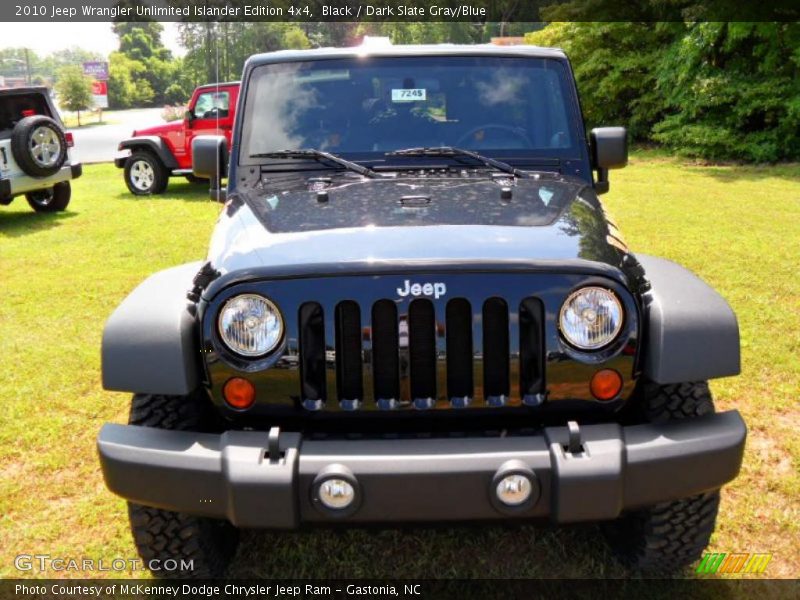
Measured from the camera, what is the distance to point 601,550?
293 centimetres

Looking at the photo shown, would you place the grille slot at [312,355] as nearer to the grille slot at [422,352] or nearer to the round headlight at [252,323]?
the round headlight at [252,323]

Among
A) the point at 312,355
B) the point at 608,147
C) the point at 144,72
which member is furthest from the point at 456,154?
the point at 144,72

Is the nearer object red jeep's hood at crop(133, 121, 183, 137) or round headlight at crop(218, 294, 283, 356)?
round headlight at crop(218, 294, 283, 356)

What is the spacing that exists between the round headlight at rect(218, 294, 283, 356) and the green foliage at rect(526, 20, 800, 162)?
16.1 meters

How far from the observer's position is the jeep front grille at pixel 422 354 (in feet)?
7.43

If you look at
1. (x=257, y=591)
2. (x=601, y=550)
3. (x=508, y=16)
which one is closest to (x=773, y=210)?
(x=601, y=550)

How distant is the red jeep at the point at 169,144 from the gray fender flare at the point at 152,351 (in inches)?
401

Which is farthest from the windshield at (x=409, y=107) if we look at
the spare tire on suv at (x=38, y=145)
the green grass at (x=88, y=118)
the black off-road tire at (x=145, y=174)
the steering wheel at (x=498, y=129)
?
the green grass at (x=88, y=118)

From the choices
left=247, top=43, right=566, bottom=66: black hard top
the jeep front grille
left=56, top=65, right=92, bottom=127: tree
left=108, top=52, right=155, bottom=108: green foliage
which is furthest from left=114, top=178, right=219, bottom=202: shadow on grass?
left=108, top=52, right=155, bottom=108: green foliage

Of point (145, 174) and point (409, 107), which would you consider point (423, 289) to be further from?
point (145, 174)

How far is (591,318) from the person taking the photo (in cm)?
229

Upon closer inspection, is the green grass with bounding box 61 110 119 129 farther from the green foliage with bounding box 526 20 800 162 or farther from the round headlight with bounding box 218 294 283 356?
the round headlight with bounding box 218 294 283 356

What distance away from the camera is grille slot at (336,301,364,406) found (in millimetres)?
2283

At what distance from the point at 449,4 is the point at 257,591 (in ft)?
133
